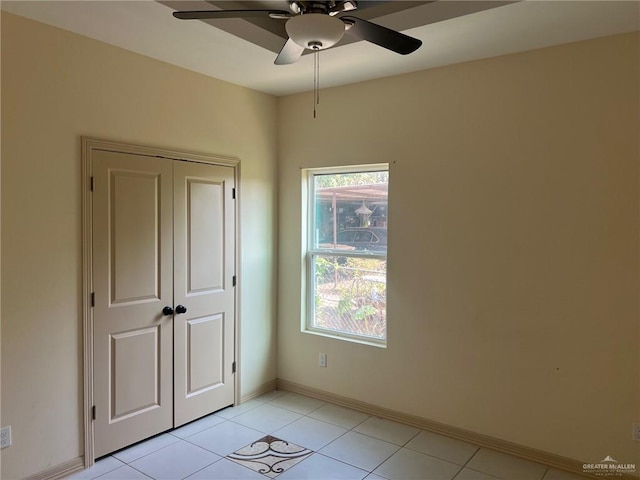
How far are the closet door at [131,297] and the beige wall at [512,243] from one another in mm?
1454

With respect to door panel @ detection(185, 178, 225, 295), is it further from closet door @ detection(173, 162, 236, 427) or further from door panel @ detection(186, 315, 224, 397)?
door panel @ detection(186, 315, 224, 397)

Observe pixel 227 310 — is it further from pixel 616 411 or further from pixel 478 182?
pixel 616 411

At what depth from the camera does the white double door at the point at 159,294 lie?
9.80 ft

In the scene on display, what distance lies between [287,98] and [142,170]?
1608 millimetres

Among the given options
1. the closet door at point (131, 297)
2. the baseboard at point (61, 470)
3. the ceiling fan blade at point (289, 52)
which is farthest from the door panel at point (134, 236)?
the ceiling fan blade at point (289, 52)

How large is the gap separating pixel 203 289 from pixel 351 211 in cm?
139

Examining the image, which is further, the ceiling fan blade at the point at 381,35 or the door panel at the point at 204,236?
the door panel at the point at 204,236

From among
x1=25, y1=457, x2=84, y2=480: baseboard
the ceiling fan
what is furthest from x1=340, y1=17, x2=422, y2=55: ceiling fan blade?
x1=25, y1=457, x2=84, y2=480: baseboard

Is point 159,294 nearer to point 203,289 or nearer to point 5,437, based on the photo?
point 203,289

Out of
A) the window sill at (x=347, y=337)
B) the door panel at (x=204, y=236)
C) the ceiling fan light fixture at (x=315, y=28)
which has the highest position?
the ceiling fan light fixture at (x=315, y=28)

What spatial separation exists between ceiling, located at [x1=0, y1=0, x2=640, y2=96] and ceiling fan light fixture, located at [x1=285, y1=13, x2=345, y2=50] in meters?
0.71

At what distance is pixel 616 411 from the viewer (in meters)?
2.76

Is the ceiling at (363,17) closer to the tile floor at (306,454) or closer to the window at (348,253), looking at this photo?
the window at (348,253)

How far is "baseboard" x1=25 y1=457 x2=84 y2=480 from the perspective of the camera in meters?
2.68
